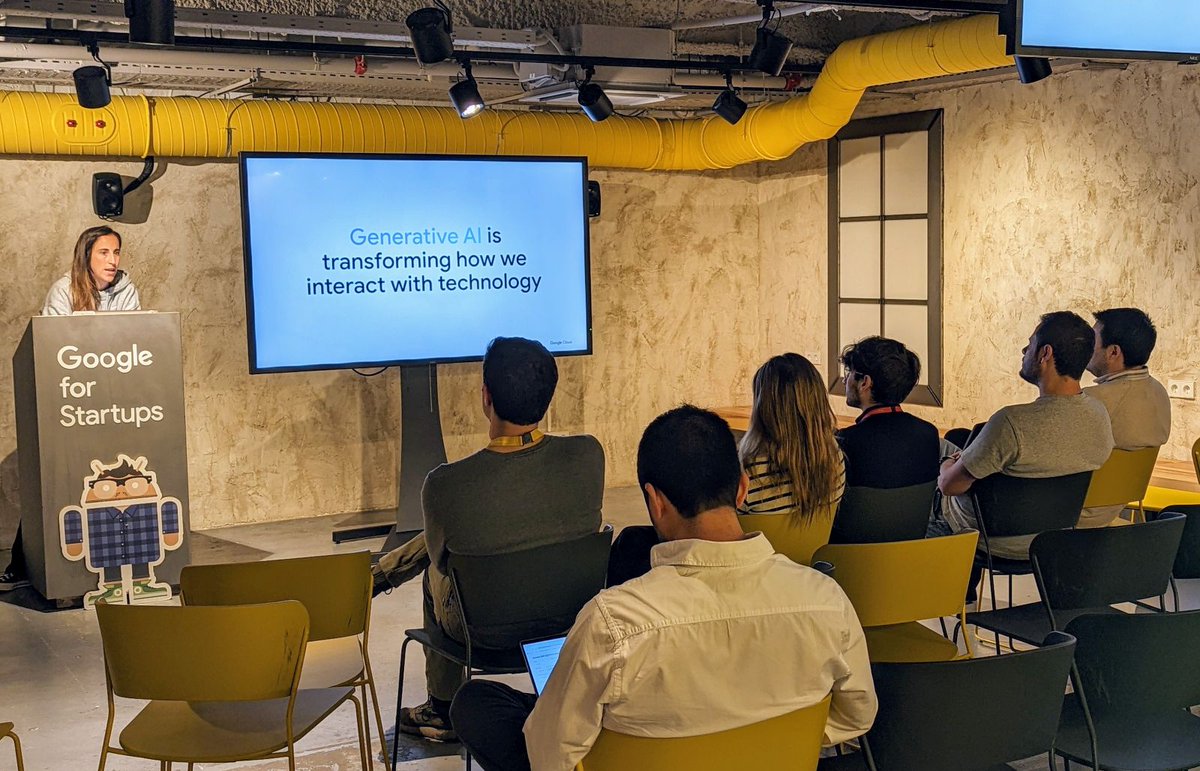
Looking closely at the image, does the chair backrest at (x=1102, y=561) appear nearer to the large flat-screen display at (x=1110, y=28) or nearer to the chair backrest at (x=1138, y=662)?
the chair backrest at (x=1138, y=662)

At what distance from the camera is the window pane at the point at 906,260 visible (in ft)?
25.6

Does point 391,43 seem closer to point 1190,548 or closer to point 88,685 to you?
point 88,685

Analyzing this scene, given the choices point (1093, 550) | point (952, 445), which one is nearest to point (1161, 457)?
point (952, 445)

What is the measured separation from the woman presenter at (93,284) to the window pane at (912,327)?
4790 millimetres

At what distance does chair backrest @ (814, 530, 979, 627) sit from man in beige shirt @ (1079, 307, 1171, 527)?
1.77 metres

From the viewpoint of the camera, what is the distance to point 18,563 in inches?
233

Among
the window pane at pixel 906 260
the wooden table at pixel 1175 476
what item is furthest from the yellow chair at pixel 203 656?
the window pane at pixel 906 260

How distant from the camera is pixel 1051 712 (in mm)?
2240

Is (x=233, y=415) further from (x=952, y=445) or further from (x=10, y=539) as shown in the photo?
(x=952, y=445)

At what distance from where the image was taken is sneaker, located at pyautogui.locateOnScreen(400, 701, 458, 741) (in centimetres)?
369

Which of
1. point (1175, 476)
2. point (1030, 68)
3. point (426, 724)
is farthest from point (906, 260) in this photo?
point (426, 724)

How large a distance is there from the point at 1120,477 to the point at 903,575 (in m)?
1.62

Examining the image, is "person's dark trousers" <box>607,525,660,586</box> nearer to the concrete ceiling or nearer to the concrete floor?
the concrete floor

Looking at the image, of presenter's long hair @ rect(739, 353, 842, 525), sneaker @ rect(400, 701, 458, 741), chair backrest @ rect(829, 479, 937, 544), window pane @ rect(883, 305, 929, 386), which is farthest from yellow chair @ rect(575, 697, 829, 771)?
window pane @ rect(883, 305, 929, 386)
